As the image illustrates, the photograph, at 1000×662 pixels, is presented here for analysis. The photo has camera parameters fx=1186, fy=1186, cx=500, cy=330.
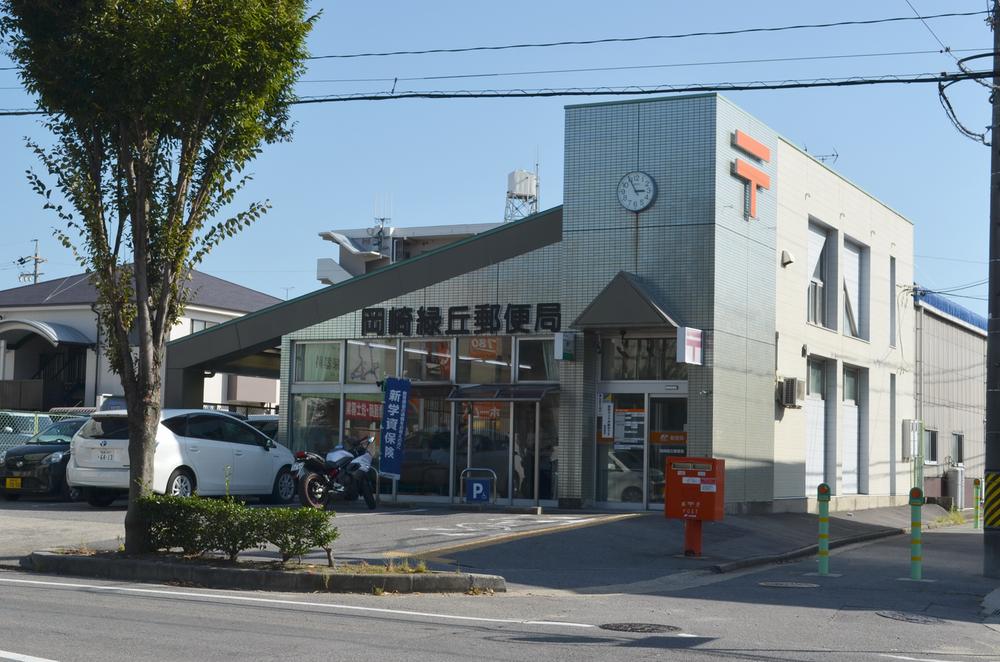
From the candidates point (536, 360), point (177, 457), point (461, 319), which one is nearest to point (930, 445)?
point (536, 360)

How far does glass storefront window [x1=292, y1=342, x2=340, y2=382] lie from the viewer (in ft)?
80.4

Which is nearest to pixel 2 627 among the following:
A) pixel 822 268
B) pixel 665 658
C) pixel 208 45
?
pixel 665 658

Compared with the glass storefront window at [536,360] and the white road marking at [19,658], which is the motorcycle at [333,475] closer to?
the glass storefront window at [536,360]

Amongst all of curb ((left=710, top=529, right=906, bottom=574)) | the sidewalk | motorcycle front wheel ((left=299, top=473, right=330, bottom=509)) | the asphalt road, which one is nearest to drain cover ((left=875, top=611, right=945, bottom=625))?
the asphalt road

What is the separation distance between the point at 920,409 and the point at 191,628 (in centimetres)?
2755

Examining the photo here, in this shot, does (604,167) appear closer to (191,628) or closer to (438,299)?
(438,299)

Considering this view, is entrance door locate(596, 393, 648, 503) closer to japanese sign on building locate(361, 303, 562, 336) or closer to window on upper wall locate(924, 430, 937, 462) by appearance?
japanese sign on building locate(361, 303, 562, 336)

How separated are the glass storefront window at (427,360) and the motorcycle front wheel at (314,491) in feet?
13.4

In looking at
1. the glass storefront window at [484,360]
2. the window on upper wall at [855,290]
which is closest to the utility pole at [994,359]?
the glass storefront window at [484,360]

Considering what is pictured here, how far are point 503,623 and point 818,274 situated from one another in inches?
738

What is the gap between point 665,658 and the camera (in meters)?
8.27

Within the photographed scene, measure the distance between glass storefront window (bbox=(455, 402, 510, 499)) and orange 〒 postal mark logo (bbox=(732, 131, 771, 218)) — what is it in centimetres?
607

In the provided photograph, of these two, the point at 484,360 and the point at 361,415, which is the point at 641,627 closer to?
the point at 484,360

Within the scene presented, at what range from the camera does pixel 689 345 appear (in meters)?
20.5
